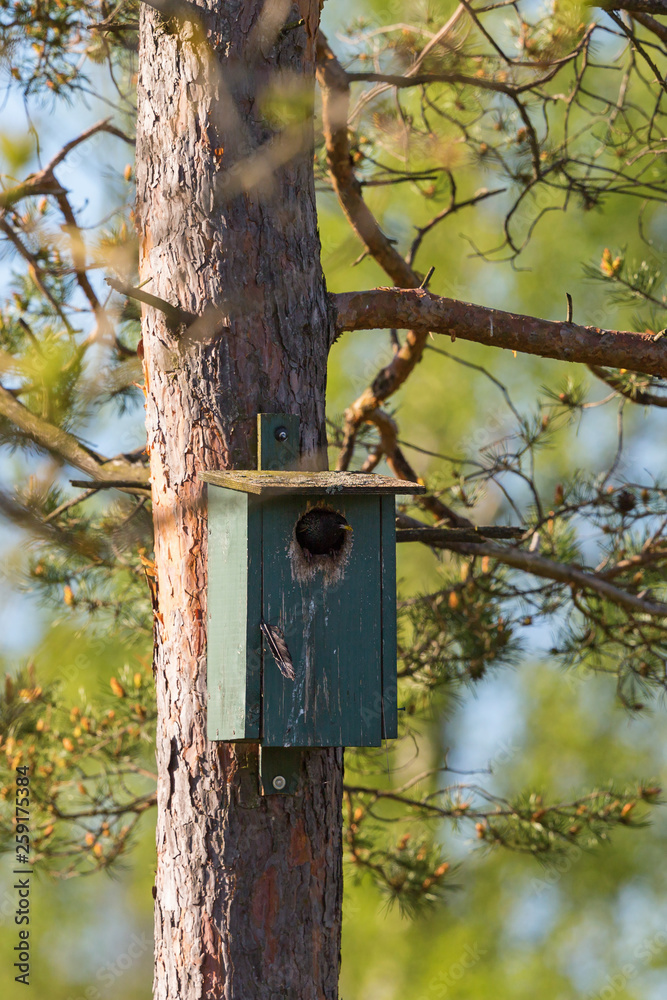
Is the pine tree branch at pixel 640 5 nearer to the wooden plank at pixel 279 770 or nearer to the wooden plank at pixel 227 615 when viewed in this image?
the wooden plank at pixel 227 615

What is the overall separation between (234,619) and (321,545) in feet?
0.69

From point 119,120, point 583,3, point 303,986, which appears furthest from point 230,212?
point 119,120

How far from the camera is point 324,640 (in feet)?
5.90

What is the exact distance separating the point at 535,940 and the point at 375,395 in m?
7.36

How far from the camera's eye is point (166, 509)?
2037mm

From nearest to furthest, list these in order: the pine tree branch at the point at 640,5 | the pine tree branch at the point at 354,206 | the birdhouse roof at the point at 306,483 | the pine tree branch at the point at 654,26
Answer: the birdhouse roof at the point at 306,483, the pine tree branch at the point at 640,5, the pine tree branch at the point at 654,26, the pine tree branch at the point at 354,206

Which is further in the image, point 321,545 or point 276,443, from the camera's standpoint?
point 276,443

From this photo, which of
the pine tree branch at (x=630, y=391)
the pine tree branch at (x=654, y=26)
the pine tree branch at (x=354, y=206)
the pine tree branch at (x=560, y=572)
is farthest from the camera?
the pine tree branch at (x=560, y=572)

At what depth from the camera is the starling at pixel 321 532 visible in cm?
183

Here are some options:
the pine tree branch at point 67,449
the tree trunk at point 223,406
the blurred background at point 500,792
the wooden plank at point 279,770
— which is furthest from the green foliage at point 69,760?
the blurred background at point 500,792

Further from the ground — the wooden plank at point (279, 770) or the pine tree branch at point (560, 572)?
the pine tree branch at point (560, 572)

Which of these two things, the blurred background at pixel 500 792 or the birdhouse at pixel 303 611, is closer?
the birdhouse at pixel 303 611

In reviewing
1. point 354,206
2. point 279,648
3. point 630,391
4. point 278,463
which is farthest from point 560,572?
point 279,648

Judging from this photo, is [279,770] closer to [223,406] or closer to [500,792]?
[223,406]
